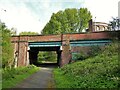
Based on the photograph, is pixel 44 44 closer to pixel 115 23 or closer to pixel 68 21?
pixel 115 23

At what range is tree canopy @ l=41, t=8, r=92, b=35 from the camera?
7306 centimetres

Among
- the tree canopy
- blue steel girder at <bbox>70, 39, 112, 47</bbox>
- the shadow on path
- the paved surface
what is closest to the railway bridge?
blue steel girder at <bbox>70, 39, 112, 47</bbox>

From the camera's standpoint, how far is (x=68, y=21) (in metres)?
74.1

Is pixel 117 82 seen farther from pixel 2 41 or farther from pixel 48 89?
pixel 2 41

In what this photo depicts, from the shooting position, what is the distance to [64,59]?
39812 millimetres

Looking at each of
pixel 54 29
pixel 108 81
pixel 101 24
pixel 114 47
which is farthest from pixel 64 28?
pixel 108 81

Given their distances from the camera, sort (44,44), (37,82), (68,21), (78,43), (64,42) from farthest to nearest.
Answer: (68,21)
(44,44)
(64,42)
(78,43)
(37,82)

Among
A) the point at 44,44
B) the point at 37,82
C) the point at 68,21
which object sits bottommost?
the point at 37,82

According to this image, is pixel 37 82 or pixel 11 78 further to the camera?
pixel 11 78

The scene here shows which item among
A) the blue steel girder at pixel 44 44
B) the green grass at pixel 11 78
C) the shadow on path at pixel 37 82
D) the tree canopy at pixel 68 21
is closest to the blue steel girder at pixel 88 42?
the blue steel girder at pixel 44 44

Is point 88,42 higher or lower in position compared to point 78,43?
higher

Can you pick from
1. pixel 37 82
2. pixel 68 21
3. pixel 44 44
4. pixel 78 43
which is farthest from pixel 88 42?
pixel 68 21

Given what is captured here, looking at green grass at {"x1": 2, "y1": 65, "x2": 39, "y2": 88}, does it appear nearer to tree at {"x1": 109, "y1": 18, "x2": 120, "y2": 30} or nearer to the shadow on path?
the shadow on path

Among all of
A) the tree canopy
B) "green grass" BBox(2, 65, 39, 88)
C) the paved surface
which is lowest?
the paved surface
